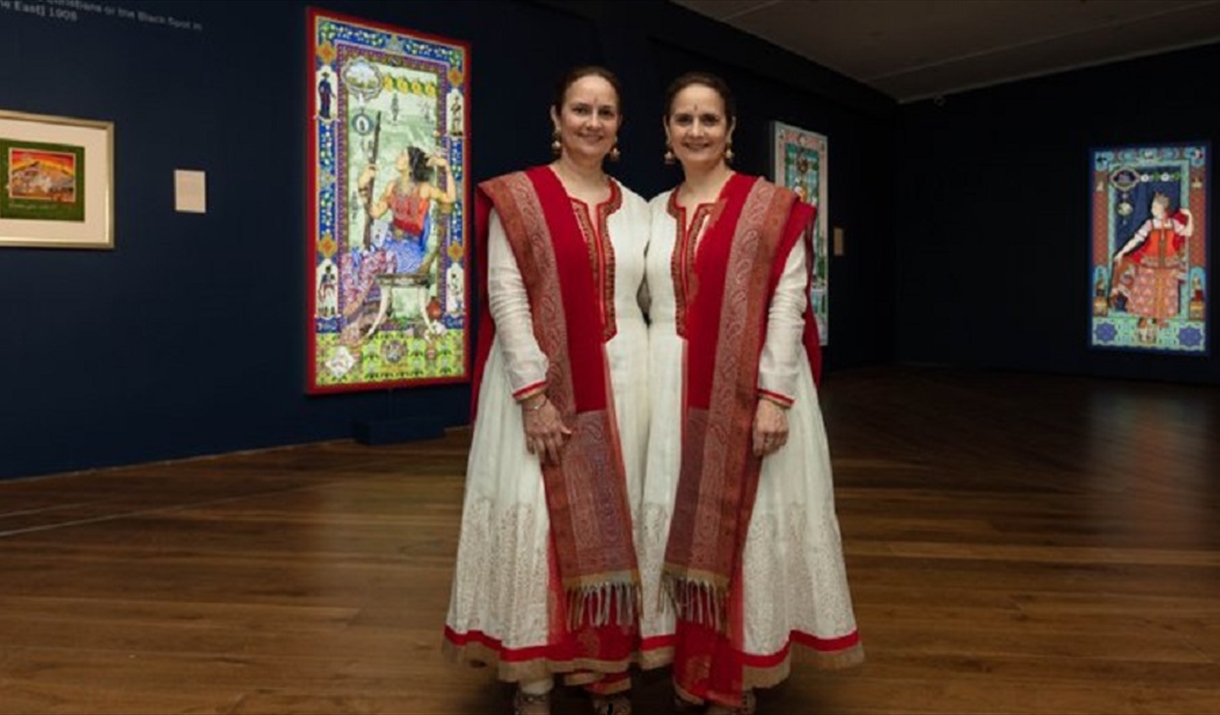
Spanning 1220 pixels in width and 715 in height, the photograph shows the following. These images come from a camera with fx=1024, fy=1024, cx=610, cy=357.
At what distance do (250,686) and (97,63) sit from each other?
135 inches

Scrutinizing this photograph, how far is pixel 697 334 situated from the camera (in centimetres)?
182

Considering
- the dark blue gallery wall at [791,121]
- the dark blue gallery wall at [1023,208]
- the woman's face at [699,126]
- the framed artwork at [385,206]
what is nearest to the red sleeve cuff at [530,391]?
the woman's face at [699,126]

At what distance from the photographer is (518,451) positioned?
5.93 feet

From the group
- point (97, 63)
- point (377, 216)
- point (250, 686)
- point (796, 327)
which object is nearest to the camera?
point (796, 327)

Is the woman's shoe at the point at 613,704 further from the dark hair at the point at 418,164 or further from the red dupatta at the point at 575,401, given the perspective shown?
the dark hair at the point at 418,164

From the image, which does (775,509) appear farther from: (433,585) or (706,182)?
(433,585)

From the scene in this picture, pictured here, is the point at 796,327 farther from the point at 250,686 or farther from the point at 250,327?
the point at 250,327

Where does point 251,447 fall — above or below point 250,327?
below

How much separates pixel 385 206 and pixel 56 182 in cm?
161

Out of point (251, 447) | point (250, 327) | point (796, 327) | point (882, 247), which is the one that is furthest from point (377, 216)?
point (882, 247)

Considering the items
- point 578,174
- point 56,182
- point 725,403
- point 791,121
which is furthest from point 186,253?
point 791,121

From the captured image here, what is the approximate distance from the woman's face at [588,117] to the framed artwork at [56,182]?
3.43 metres

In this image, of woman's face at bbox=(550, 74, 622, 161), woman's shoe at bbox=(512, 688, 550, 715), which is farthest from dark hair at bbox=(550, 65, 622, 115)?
woman's shoe at bbox=(512, 688, 550, 715)

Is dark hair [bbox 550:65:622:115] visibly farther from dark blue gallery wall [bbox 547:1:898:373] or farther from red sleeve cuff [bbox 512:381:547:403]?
dark blue gallery wall [bbox 547:1:898:373]
